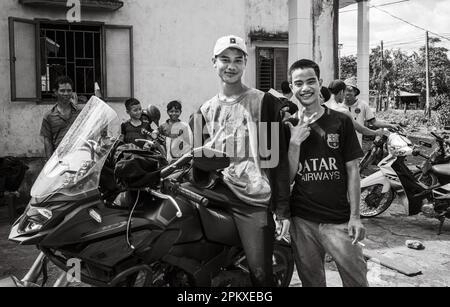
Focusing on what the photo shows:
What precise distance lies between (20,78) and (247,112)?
233 inches

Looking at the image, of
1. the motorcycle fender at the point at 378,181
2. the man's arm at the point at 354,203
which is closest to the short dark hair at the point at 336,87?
the motorcycle fender at the point at 378,181

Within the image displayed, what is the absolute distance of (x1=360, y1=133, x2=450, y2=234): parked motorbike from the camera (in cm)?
570

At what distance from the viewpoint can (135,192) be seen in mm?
2613

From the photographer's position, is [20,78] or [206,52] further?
[206,52]

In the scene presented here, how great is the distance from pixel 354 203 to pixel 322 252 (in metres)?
0.37

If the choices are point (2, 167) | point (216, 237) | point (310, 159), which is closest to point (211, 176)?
point (216, 237)

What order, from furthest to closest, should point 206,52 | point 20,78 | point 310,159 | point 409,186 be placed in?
point 206,52 → point 20,78 → point 409,186 → point 310,159

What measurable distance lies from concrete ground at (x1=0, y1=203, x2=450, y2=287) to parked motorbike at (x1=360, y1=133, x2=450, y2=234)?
30 cm

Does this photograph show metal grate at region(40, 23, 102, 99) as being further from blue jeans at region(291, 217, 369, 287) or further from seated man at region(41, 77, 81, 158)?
blue jeans at region(291, 217, 369, 287)

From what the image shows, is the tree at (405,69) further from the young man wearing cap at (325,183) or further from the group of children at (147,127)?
the young man wearing cap at (325,183)

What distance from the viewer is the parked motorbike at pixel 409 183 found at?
5.70 meters

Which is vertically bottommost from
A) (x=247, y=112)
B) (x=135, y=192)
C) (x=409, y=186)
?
(x=409, y=186)

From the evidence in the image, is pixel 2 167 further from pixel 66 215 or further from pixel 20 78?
pixel 66 215

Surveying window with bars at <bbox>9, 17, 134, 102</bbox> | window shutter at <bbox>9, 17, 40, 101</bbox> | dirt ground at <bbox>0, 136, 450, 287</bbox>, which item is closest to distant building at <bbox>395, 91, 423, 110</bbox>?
window with bars at <bbox>9, 17, 134, 102</bbox>
